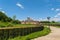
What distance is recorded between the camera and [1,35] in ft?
45.7

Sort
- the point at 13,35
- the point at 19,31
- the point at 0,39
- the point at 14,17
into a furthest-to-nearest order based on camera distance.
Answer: the point at 14,17
the point at 19,31
the point at 13,35
the point at 0,39

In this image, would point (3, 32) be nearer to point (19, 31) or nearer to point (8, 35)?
point (8, 35)

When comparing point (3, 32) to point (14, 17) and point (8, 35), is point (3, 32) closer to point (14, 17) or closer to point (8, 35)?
point (8, 35)

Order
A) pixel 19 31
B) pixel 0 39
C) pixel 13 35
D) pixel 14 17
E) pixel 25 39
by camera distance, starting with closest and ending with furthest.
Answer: pixel 0 39, pixel 25 39, pixel 13 35, pixel 19 31, pixel 14 17

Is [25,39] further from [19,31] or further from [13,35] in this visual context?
[19,31]

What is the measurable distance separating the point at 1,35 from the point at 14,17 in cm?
6525

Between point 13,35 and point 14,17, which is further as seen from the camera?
point 14,17

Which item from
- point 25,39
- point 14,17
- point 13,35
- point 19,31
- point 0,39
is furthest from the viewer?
point 14,17

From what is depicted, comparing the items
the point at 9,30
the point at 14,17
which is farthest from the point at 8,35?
the point at 14,17

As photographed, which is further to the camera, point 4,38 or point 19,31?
point 19,31

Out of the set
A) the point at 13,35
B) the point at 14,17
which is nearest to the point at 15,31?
the point at 13,35

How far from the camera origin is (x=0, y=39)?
13672mm

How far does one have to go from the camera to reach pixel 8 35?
15453 millimetres

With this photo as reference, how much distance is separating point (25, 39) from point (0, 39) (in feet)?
7.48
